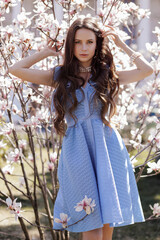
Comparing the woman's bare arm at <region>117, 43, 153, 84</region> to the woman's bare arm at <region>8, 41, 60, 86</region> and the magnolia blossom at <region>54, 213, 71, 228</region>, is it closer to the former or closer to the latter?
the woman's bare arm at <region>8, 41, 60, 86</region>

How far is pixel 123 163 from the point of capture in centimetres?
188

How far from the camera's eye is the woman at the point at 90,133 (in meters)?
1.78

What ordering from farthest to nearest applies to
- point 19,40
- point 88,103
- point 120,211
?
point 19,40
point 88,103
point 120,211

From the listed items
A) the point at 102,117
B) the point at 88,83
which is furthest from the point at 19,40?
the point at 102,117

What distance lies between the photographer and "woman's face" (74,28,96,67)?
1.87m

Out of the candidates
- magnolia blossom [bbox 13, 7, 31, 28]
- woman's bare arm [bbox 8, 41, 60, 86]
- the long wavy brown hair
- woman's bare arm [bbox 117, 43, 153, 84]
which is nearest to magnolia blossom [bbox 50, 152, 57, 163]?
the long wavy brown hair

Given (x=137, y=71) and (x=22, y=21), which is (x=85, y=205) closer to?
(x=137, y=71)

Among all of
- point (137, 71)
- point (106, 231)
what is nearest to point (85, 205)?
point (106, 231)

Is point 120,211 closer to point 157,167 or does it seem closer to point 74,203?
point 74,203

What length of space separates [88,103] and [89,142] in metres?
0.18

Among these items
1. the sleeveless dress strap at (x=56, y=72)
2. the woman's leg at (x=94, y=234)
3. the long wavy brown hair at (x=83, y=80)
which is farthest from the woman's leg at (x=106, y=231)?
the sleeveless dress strap at (x=56, y=72)

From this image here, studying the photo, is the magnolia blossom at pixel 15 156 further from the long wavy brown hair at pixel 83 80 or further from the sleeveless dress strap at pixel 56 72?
the sleeveless dress strap at pixel 56 72

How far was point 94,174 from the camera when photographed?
1.81 meters

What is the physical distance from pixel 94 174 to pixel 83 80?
1.47ft
